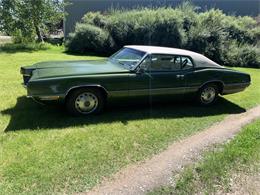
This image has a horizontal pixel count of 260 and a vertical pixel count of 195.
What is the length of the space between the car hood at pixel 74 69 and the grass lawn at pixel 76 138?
0.76m

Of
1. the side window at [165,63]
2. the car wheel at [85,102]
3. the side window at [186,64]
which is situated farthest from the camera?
the side window at [186,64]

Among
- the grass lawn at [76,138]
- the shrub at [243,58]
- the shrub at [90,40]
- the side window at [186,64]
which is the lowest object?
the grass lawn at [76,138]

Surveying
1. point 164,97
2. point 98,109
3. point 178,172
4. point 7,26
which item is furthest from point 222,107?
point 7,26

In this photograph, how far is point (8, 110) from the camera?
6148mm

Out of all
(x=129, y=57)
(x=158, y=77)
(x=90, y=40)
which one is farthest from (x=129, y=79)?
(x=90, y=40)

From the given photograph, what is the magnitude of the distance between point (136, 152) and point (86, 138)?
848 mm

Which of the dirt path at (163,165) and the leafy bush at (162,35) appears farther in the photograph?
the leafy bush at (162,35)

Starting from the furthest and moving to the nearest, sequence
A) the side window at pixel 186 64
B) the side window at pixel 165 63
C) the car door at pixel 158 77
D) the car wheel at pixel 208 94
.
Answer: the car wheel at pixel 208 94
the side window at pixel 186 64
the side window at pixel 165 63
the car door at pixel 158 77

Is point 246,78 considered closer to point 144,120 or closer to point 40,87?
point 144,120

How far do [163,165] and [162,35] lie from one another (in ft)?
45.9

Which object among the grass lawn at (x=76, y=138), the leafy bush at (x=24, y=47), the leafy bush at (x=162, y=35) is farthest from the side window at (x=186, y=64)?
the leafy bush at (x=24, y=47)

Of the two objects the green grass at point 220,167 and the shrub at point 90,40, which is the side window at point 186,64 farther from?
the shrub at point 90,40

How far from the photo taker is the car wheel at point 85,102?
5.84m

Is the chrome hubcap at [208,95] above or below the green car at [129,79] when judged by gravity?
below
